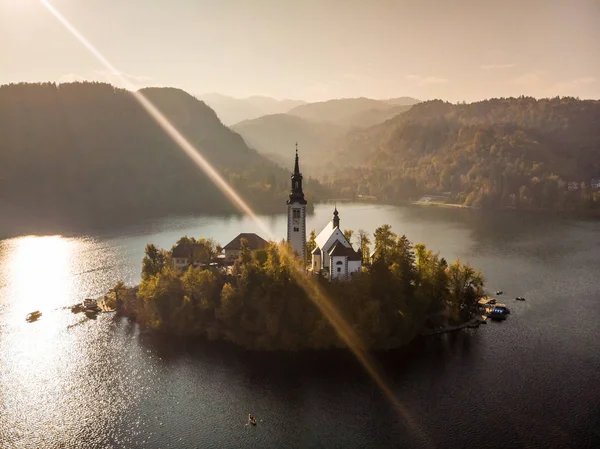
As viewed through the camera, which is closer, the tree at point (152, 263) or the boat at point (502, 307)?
the boat at point (502, 307)

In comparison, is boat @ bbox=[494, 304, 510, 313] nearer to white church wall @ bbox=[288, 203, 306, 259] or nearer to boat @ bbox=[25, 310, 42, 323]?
white church wall @ bbox=[288, 203, 306, 259]

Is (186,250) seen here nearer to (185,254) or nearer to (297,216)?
(185,254)

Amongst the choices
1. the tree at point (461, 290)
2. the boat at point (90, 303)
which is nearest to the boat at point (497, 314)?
the tree at point (461, 290)

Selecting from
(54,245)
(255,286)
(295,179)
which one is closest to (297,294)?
(255,286)

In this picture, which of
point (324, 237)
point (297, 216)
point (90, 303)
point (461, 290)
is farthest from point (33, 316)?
point (461, 290)

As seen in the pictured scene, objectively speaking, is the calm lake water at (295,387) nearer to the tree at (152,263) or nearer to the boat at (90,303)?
the boat at (90,303)

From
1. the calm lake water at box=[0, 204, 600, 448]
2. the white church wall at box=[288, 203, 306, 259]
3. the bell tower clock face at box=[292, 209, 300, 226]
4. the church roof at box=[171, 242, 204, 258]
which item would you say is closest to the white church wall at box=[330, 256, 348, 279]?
the white church wall at box=[288, 203, 306, 259]
